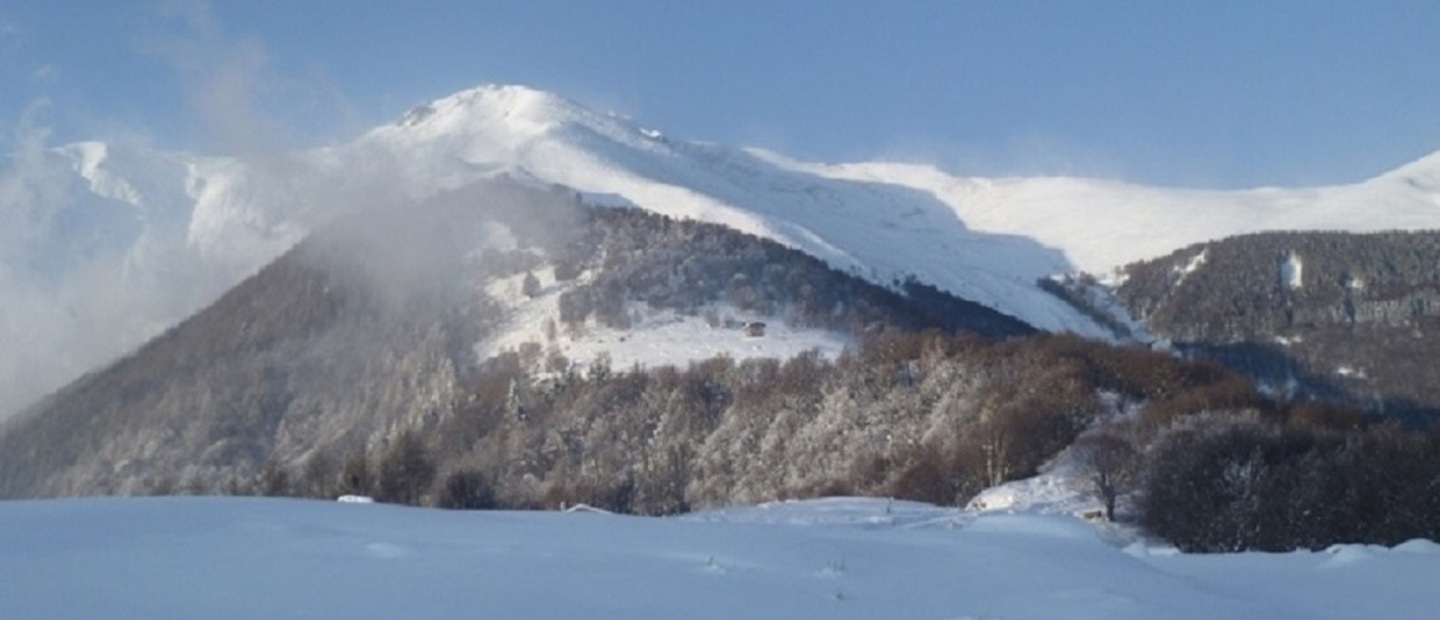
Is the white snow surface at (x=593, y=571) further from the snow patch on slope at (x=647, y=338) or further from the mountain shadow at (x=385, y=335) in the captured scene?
the mountain shadow at (x=385, y=335)

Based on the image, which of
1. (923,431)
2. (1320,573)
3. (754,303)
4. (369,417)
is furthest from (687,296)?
(1320,573)

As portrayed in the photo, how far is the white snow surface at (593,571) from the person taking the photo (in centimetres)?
1097

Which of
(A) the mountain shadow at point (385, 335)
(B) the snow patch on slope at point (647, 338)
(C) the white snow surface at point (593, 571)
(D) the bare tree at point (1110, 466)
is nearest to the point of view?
(C) the white snow surface at point (593, 571)

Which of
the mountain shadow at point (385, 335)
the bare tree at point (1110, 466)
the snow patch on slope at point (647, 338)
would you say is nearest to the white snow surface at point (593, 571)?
the bare tree at point (1110, 466)

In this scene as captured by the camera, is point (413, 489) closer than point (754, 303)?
Yes

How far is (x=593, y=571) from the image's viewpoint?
500 inches

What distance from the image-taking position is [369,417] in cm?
15300

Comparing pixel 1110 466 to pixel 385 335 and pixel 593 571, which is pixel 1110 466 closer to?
pixel 593 571

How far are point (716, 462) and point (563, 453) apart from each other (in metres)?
17.3

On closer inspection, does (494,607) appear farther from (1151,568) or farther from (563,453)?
(563,453)

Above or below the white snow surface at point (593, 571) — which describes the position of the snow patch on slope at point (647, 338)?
above

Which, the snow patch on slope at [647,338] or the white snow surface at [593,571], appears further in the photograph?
the snow patch on slope at [647,338]

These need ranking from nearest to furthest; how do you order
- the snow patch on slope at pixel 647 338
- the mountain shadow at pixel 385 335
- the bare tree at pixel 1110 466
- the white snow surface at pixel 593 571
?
the white snow surface at pixel 593 571 → the bare tree at pixel 1110 466 → the snow patch on slope at pixel 647 338 → the mountain shadow at pixel 385 335

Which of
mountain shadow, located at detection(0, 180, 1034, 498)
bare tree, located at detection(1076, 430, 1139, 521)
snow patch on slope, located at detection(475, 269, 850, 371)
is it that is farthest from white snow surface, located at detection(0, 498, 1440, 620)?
mountain shadow, located at detection(0, 180, 1034, 498)
